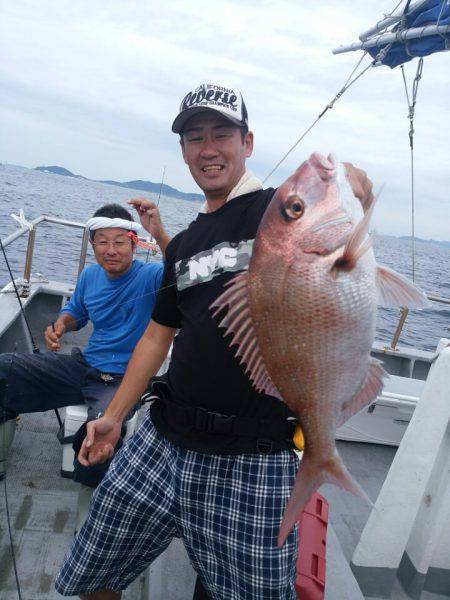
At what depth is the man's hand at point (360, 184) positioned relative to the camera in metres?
1.60

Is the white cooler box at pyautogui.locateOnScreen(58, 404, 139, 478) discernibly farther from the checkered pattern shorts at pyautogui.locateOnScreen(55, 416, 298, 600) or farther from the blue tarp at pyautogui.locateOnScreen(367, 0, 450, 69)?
the blue tarp at pyautogui.locateOnScreen(367, 0, 450, 69)

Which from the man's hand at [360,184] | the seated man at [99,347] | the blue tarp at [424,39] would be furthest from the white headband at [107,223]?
the blue tarp at [424,39]

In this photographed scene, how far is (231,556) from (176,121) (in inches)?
66.5

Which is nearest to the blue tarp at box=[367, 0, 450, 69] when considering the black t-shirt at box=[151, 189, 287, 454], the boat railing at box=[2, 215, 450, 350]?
the boat railing at box=[2, 215, 450, 350]

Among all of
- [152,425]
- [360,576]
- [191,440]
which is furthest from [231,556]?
[360,576]

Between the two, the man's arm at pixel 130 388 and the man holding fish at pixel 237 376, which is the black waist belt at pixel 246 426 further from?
the man's arm at pixel 130 388

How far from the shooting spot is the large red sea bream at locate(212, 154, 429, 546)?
4.76 feet

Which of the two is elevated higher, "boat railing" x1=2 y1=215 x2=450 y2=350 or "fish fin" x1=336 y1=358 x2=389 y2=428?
"boat railing" x1=2 y1=215 x2=450 y2=350

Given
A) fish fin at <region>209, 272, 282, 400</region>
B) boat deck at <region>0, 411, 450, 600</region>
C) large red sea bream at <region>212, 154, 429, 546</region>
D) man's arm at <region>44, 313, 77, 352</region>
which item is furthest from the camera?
man's arm at <region>44, 313, 77, 352</region>

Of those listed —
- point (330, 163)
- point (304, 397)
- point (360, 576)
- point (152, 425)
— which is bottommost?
point (360, 576)

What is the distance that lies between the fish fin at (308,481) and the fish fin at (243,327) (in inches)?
11.1

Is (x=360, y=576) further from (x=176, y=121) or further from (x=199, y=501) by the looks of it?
(x=176, y=121)

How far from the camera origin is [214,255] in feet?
6.23

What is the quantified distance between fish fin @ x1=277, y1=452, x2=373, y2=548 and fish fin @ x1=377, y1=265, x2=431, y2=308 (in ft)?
1.78
